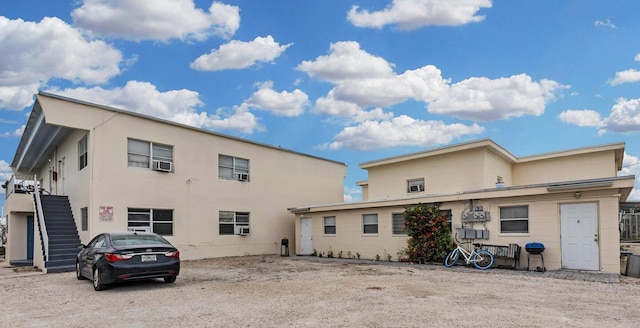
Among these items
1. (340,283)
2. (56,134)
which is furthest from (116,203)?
(340,283)

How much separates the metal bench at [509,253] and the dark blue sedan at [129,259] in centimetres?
987

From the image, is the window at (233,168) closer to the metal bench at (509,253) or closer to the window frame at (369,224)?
the window frame at (369,224)

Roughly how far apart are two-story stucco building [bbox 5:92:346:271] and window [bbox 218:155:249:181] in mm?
50

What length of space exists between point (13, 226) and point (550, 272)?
71.4 feet

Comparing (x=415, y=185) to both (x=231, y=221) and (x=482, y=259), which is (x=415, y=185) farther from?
(x=231, y=221)

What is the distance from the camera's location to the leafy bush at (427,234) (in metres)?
15.6

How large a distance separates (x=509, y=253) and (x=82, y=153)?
16.2m

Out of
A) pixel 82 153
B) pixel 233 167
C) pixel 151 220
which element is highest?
pixel 82 153

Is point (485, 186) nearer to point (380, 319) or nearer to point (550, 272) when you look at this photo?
point (550, 272)

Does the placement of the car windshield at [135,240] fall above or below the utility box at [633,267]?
above

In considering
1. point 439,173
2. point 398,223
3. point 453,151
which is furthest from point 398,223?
point 453,151

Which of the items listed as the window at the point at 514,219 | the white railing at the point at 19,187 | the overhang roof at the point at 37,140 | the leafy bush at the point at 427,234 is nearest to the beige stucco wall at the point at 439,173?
the leafy bush at the point at 427,234

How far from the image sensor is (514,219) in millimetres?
14414

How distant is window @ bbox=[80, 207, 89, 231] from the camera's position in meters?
16.2
